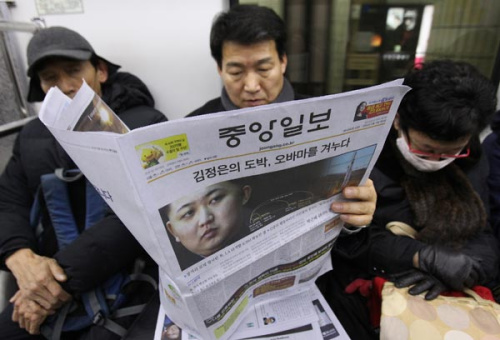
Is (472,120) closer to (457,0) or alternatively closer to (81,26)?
(457,0)

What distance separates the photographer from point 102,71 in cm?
119

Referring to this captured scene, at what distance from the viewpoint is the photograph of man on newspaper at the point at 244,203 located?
0.46 m

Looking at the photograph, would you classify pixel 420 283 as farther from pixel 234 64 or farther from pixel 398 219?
pixel 234 64

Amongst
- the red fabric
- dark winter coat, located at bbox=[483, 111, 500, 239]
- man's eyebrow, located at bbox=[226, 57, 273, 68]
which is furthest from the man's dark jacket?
dark winter coat, located at bbox=[483, 111, 500, 239]

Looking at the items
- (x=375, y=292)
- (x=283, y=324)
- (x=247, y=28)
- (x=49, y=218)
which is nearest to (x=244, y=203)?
(x=283, y=324)

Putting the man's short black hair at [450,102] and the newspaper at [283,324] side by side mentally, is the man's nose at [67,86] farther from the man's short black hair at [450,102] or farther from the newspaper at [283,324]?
the man's short black hair at [450,102]

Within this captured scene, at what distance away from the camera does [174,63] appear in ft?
4.30

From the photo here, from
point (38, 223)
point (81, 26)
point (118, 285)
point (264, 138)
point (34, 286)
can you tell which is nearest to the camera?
point (264, 138)

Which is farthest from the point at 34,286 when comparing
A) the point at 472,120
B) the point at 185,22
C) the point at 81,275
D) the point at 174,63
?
the point at 472,120

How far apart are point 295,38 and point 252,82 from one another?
48cm

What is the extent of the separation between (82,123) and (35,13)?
4.10 feet

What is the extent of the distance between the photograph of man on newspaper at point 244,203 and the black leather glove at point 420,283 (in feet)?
1.32

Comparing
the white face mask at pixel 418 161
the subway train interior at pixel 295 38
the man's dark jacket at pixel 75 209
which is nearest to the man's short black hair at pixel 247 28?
the subway train interior at pixel 295 38

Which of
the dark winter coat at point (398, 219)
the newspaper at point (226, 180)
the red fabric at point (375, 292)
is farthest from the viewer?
the dark winter coat at point (398, 219)
